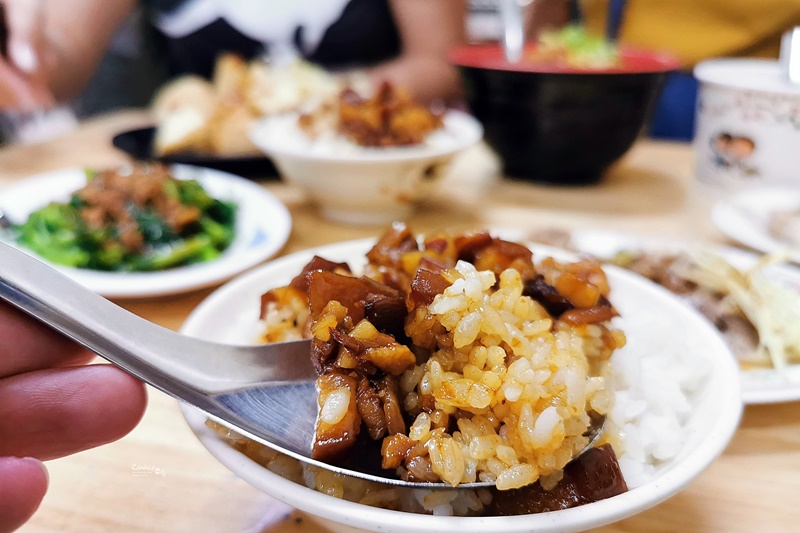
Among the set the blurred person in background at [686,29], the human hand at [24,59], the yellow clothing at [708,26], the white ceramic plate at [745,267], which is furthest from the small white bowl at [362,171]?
the yellow clothing at [708,26]

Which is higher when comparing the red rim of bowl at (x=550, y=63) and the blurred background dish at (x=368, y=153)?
the red rim of bowl at (x=550, y=63)

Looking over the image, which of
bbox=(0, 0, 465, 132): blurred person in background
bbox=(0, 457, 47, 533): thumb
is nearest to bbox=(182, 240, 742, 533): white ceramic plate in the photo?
bbox=(0, 457, 47, 533): thumb

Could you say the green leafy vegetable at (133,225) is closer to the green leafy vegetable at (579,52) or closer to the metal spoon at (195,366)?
the metal spoon at (195,366)

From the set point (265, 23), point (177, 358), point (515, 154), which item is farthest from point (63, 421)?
point (265, 23)

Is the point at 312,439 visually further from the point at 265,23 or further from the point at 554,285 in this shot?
the point at 265,23

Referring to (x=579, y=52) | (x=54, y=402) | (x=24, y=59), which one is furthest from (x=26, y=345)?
(x=24, y=59)

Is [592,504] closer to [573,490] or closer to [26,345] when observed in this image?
[573,490]

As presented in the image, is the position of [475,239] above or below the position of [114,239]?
above
